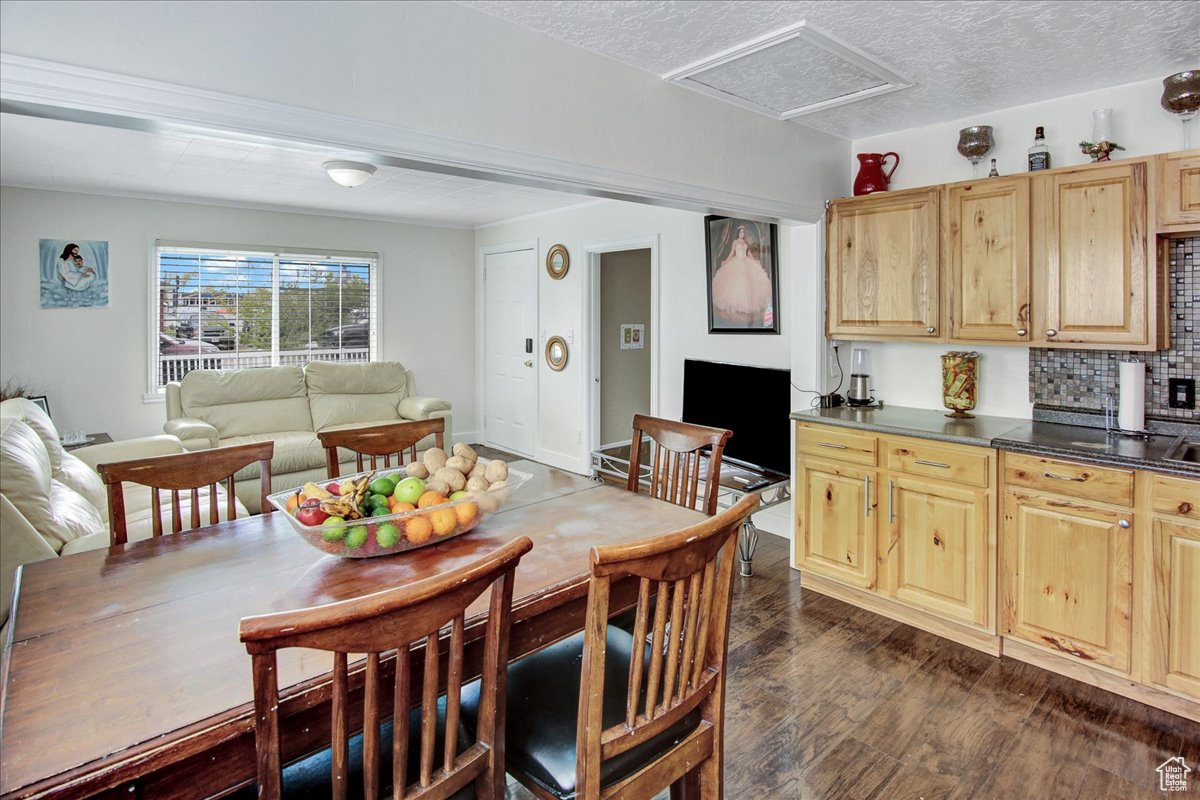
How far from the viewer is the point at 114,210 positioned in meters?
5.00

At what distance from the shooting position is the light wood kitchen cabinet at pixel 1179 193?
7.97 feet

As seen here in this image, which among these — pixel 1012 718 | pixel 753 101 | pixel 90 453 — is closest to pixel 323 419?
pixel 90 453

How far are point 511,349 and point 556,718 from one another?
5.28 meters

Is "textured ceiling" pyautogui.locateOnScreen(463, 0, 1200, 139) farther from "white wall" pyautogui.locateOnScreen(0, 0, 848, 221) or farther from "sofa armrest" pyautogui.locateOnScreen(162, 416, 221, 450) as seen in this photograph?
"sofa armrest" pyautogui.locateOnScreen(162, 416, 221, 450)

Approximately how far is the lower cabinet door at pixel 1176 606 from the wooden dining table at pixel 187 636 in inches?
65.8

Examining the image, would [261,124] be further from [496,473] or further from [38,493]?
[38,493]

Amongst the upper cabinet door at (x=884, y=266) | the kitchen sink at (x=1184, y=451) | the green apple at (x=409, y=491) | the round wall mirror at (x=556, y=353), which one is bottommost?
the green apple at (x=409, y=491)

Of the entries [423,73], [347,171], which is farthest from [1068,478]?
[347,171]

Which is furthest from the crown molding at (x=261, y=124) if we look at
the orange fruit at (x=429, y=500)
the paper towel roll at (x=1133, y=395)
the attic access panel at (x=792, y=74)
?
the paper towel roll at (x=1133, y=395)

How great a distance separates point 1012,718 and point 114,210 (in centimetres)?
631

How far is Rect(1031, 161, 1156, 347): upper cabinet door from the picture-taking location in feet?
8.39

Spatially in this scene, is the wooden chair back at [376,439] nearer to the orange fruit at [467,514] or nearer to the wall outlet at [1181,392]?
the orange fruit at [467,514]

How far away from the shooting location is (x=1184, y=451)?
2.48 meters

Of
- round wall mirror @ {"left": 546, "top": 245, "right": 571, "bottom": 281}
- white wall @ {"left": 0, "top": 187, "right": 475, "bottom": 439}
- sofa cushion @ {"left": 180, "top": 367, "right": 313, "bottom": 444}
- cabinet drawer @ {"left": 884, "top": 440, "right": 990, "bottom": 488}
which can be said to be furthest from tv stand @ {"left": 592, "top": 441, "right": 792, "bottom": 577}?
white wall @ {"left": 0, "top": 187, "right": 475, "bottom": 439}
